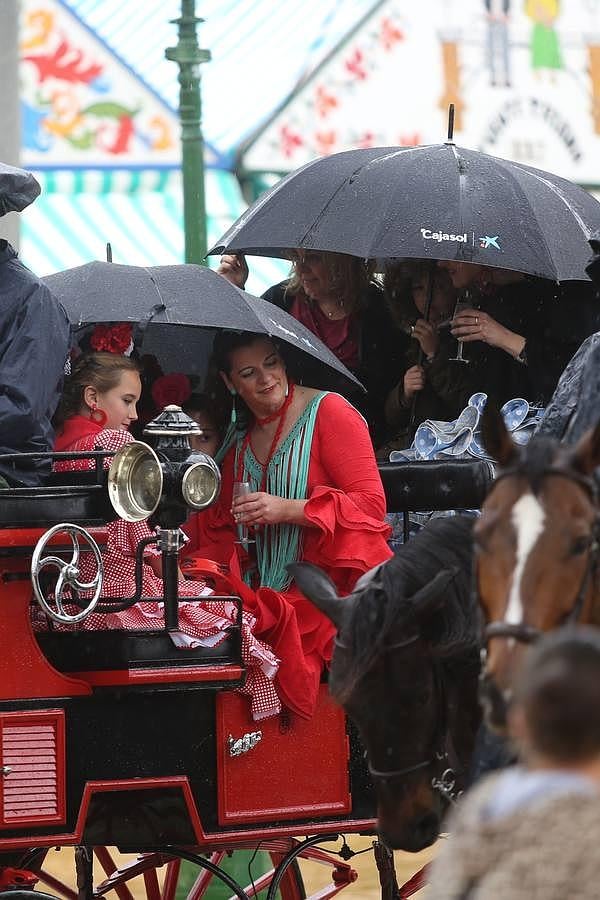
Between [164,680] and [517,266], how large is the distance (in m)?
2.16

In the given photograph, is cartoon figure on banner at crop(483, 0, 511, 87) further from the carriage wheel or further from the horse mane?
the horse mane

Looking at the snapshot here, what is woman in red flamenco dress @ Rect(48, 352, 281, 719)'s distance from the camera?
16.4ft

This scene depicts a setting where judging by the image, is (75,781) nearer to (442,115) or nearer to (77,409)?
(77,409)

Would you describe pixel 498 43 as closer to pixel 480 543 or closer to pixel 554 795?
pixel 480 543

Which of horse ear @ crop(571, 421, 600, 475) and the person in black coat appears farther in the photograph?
the person in black coat

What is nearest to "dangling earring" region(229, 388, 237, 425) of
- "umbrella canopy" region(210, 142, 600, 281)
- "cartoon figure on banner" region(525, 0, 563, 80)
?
"umbrella canopy" region(210, 142, 600, 281)

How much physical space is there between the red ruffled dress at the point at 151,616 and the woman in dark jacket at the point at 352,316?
149cm

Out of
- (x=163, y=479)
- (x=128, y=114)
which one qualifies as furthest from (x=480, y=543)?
(x=128, y=114)

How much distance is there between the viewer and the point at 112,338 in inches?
222

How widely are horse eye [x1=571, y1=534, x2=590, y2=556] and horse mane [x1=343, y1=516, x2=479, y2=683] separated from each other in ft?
3.18

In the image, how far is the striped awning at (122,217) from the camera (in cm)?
1269

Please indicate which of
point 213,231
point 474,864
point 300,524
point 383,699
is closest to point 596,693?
point 474,864

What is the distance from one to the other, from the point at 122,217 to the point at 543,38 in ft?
12.9

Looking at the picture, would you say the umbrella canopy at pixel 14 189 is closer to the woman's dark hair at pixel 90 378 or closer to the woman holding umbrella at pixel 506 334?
the woman's dark hair at pixel 90 378
